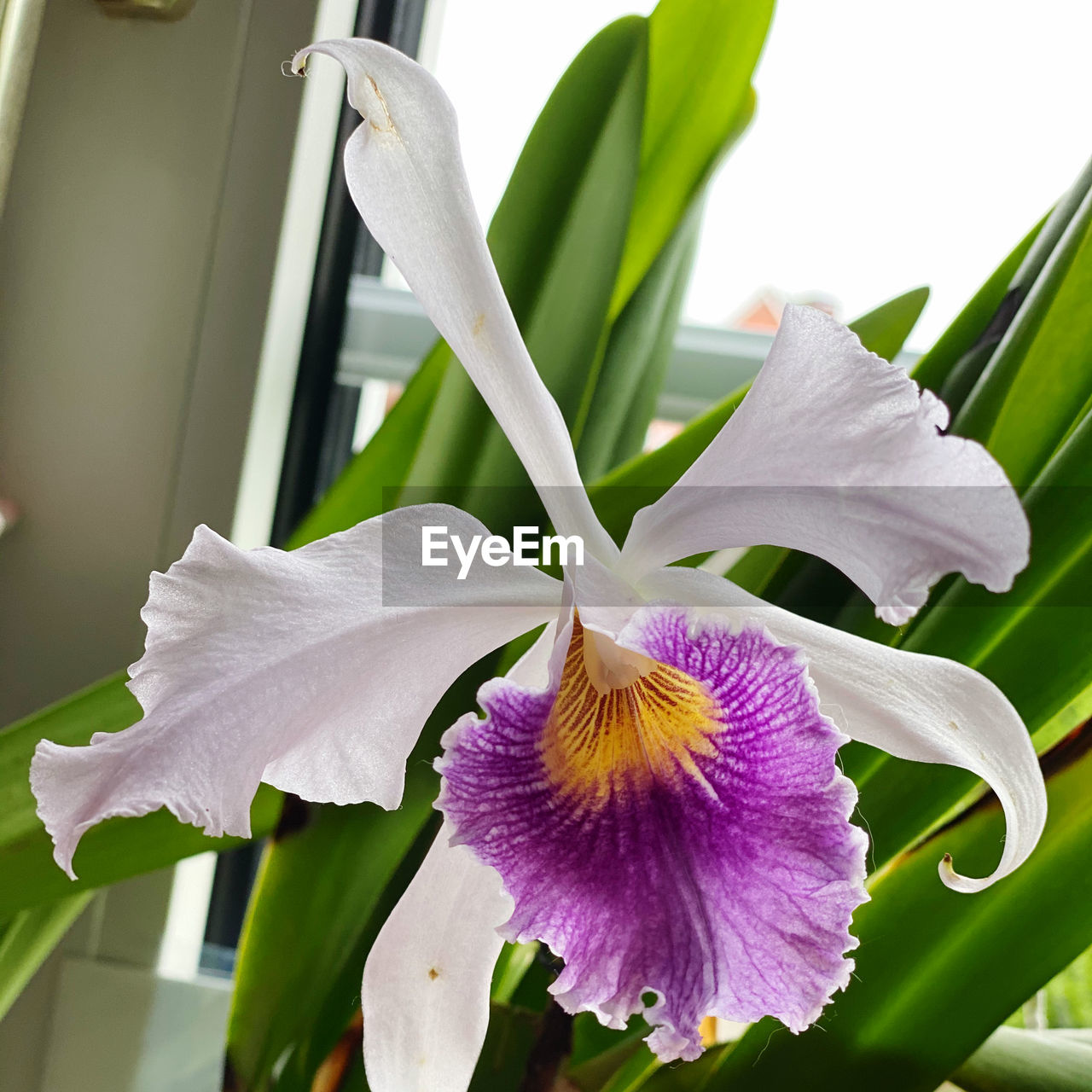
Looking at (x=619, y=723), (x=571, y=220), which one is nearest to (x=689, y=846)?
(x=619, y=723)

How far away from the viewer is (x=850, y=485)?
1.07 feet

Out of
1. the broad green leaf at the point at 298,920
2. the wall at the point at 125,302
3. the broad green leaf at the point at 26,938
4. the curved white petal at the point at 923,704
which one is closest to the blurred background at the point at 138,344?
the wall at the point at 125,302

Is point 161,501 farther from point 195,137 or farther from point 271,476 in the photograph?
point 195,137

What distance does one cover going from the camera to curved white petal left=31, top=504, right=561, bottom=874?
0.32 metres

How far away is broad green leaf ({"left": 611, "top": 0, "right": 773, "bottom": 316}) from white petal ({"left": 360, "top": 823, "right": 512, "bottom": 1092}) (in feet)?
1.37

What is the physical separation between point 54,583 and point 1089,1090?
2.68 ft

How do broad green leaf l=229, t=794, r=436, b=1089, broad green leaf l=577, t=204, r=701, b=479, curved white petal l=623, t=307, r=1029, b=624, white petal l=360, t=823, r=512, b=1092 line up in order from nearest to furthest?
curved white petal l=623, t=307, r=1029, b=624 < white petal l=360, t=823, r=512, b=1092 < broad green leaf l=229, t=794, r=436, b=1089 < broad green leaf l=577, t=204, r=701, b=479

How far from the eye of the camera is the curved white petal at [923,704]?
0.37 meters

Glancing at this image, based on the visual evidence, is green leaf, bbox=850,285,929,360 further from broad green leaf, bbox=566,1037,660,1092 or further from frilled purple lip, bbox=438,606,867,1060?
broad green leaf, bbox=566,1037,660,1092

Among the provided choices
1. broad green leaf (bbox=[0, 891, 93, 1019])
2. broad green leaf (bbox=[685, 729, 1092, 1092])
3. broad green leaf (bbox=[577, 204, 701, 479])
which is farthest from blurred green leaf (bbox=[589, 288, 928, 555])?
broad green leaf (bbox=[0, 891, 93, 1019])

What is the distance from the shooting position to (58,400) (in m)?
0.74

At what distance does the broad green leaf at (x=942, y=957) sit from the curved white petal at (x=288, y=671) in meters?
0.26

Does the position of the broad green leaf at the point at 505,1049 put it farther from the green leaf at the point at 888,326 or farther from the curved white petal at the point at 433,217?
the green leaf at the point at 888,326

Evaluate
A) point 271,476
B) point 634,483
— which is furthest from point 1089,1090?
point 271,476
